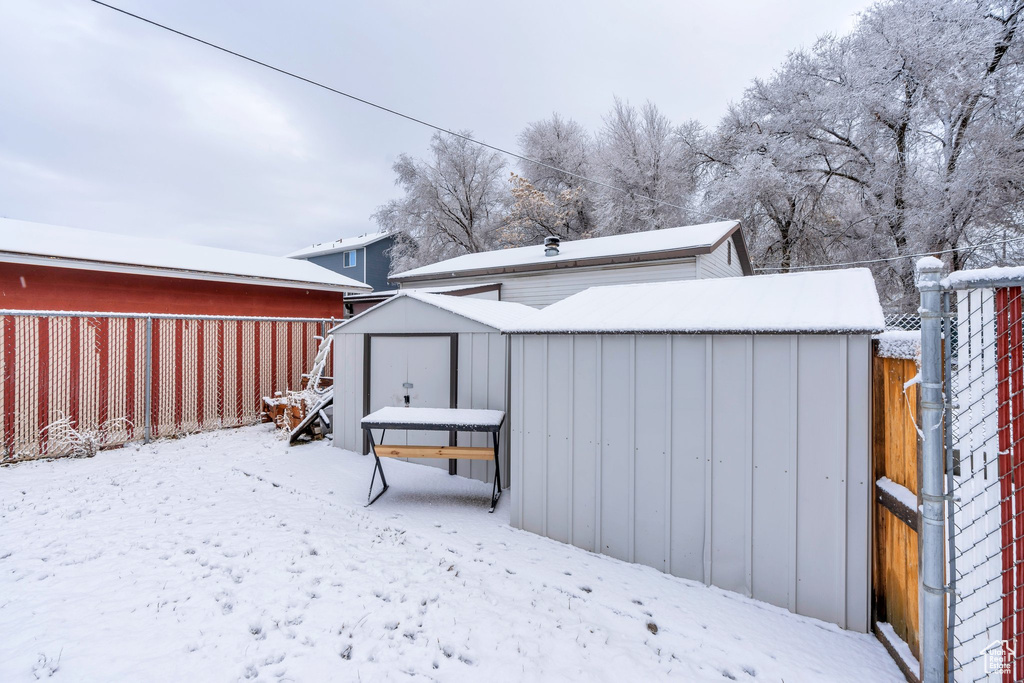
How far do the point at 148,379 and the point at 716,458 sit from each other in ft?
28.0

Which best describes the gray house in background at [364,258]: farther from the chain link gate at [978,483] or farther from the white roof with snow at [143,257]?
the chain link gate at [978,483]

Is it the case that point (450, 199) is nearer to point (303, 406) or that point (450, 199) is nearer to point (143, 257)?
point (143, 257)

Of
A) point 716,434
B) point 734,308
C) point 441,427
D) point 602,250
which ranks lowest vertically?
point 441,427

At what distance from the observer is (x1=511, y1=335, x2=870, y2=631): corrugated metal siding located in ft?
8.46

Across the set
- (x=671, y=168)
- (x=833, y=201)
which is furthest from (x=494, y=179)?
(x=833, y=201)

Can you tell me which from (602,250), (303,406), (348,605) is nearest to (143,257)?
(303,406)

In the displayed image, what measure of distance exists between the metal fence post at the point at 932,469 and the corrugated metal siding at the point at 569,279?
270 inches

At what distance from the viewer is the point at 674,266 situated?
8.62 meters

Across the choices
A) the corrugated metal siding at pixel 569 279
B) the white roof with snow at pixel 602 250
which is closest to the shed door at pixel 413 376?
the corrugated metal siding at pixel 569 279

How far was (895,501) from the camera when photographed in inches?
88.6

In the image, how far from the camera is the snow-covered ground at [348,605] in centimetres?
221

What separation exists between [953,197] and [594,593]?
14728 millimetres

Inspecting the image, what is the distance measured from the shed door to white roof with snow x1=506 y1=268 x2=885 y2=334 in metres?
2.14

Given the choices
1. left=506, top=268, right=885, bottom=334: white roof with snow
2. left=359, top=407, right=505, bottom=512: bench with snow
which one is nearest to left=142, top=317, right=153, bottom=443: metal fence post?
left=359, top=407, right=505, bottom=512: bench with snow
